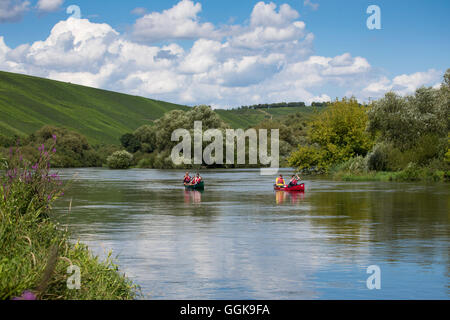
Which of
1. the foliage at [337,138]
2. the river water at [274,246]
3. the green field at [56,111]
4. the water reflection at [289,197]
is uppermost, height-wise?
the green field at [56,111]

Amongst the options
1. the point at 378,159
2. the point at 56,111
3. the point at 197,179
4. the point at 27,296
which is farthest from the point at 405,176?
the point at 56,111

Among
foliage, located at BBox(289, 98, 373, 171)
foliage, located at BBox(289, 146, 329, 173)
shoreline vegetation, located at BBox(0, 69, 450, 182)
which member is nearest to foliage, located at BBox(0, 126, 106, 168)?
shoreline vegetation, located at BBox(0, 69, 450, 182)

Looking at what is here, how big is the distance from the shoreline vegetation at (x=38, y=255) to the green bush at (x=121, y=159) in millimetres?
100007

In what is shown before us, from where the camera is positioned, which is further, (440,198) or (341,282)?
(440,198)

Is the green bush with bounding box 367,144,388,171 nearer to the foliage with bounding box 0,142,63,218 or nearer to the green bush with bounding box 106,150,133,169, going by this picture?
the foliage with bounding box 0,142,63,218

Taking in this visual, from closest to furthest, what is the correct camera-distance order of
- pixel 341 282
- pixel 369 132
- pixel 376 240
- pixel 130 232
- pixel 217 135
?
pixel 341 282 → pixel 376 240 → pixel 130 232 → pixel 369 132 → pixel 217 135

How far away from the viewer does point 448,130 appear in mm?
59875

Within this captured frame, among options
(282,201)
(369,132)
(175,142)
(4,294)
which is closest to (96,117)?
(175,142)

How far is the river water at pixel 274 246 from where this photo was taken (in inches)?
516

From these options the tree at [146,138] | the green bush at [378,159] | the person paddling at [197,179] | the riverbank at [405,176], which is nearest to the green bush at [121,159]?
the tree at [146,138]

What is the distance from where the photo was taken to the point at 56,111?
166m

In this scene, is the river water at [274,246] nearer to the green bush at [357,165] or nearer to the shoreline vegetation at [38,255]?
the shoreline vegetation at [38,255]

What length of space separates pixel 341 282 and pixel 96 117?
174 metres
